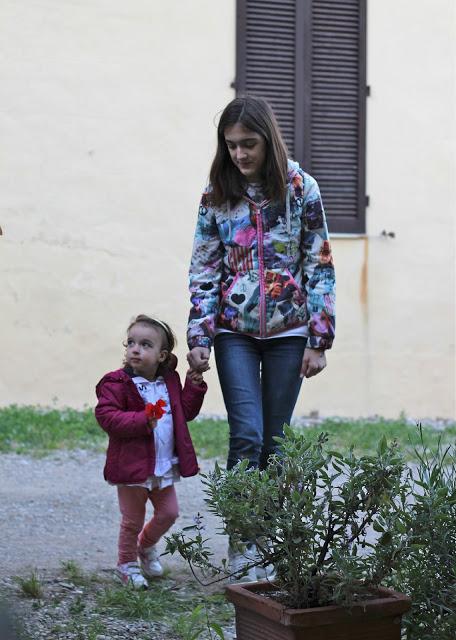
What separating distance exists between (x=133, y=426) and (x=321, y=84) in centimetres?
651

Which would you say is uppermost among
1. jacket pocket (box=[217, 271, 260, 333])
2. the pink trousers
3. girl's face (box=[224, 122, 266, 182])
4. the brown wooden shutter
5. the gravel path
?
the brown wooden shutter

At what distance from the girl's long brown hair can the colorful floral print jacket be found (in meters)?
0.04

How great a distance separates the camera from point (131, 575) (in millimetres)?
4410

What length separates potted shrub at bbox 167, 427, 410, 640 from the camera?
9.39 ft

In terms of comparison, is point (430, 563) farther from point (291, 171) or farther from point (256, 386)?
point (291, 171)

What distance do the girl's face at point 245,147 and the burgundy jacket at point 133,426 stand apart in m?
0.86

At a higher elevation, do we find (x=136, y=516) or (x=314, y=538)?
(x=314, y=538)

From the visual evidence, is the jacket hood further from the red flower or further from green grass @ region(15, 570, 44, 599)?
green grass @ region(15, 570, 44, 599)

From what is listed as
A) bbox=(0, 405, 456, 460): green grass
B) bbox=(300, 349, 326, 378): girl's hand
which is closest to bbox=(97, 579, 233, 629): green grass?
bbox=(300, 349, 326, 378): girl's hand

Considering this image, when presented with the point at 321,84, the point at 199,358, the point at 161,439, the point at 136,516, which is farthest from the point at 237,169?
the point at 321,84

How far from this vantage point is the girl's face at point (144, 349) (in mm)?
4434

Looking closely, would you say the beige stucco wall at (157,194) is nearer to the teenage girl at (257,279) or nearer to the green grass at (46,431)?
the green grass at (46,431)

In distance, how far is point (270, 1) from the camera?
395 inches

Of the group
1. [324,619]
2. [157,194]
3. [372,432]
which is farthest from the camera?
[157,194]
